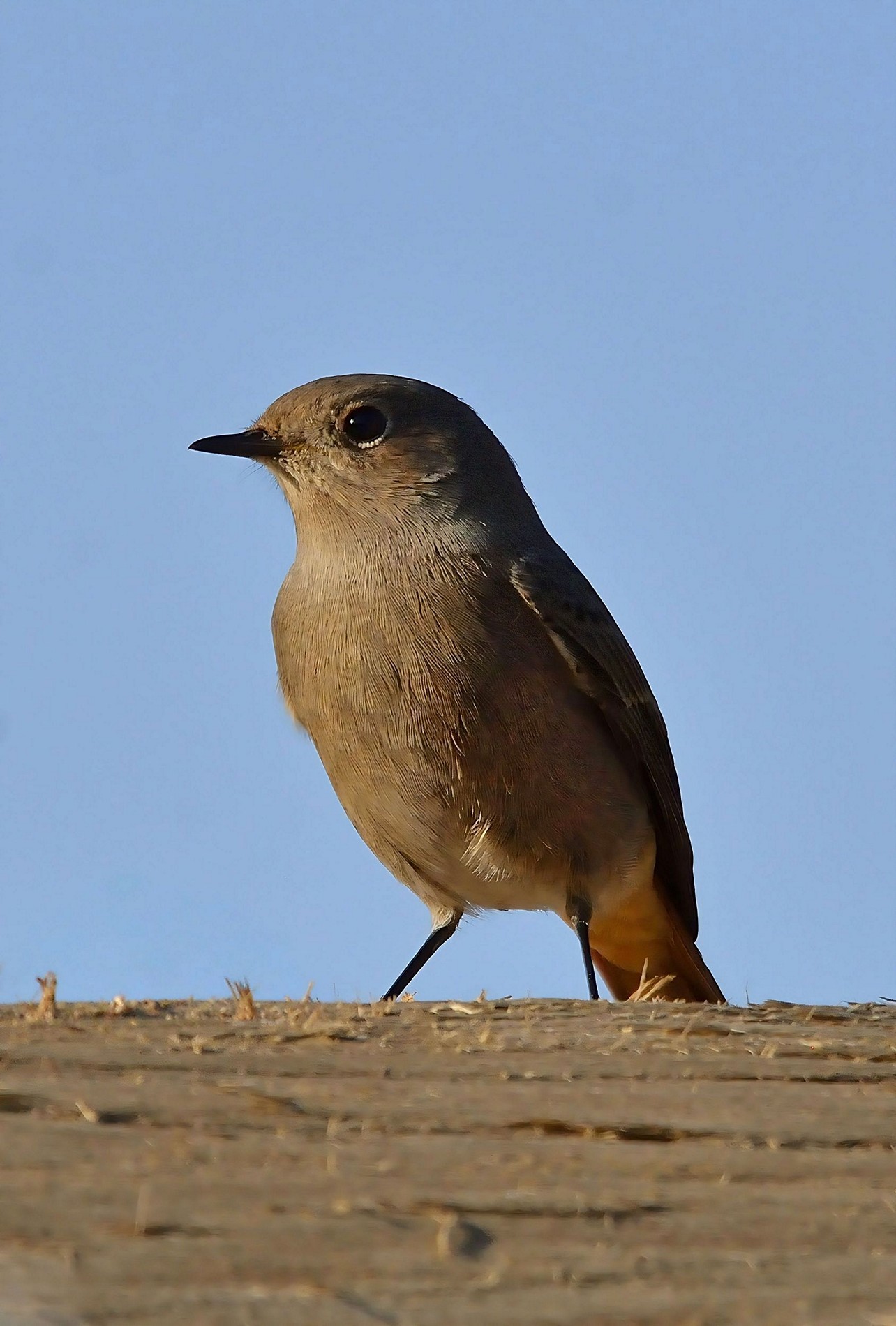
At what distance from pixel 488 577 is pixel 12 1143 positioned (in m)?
4.41

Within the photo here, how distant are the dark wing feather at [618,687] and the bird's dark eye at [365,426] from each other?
3.00 ft

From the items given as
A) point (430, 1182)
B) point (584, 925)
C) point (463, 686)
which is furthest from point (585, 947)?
point (430, 1182)

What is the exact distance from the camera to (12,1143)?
1.95 meters

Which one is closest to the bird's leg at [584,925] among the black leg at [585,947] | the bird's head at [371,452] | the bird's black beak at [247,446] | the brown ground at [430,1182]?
the black leg at [585,947]

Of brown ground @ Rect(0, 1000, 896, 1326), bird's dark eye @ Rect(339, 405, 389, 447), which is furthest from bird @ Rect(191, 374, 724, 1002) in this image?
brown ground @ Rect(0, 1000, 896, 1326)

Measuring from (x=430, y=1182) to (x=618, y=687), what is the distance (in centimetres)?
474

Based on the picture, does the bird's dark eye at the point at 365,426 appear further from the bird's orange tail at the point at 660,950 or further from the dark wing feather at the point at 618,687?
the bird's orange tail at the point at 660,950

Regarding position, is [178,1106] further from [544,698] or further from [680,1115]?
[544,698]

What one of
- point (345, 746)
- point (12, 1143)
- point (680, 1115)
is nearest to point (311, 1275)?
point (12, 1143)

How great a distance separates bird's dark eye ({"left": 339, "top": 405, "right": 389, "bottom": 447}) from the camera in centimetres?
685

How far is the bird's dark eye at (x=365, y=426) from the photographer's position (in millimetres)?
6852

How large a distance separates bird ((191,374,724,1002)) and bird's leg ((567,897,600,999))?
10 mm

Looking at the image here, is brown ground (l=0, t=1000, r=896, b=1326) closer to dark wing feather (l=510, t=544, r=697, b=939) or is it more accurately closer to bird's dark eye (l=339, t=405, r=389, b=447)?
dark wing feather (l=510, t=544, r=697, b=939)

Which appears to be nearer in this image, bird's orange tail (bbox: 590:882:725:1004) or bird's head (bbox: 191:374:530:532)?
bird's head (bbox: 191:374:530:532)
